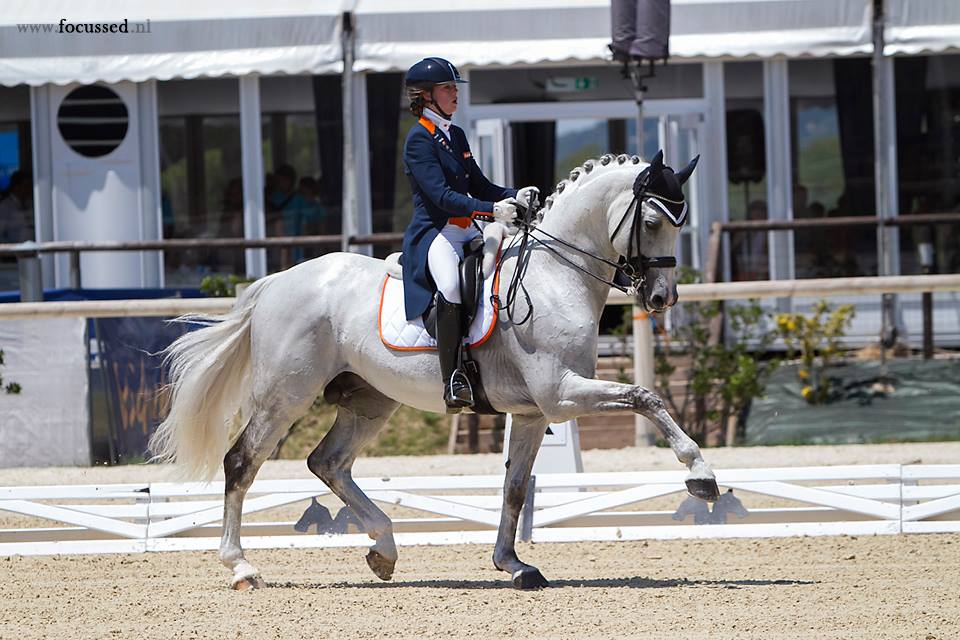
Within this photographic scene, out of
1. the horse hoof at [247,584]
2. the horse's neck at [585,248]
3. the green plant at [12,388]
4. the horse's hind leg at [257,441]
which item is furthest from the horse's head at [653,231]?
the green plant at [12,388]

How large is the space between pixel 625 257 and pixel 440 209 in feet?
2.84

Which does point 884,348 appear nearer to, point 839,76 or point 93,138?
point 839,76

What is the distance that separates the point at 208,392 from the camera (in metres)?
6.85

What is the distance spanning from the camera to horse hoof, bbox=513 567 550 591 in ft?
19.9

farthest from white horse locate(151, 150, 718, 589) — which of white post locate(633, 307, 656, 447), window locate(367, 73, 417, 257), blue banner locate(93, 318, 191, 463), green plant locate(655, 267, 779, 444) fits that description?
window locate(367, 73, 417, 257)

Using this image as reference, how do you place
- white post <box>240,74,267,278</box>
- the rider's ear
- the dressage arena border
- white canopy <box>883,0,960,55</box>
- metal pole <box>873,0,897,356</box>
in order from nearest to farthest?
the rider's ear → the dressage arena border → white canopy <box>883,0,960,55</box> → metal pole <box>873,0,897,356</box> → white post <box>240,74,267,278</box>

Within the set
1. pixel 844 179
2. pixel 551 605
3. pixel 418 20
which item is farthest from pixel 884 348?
pixel 551 605

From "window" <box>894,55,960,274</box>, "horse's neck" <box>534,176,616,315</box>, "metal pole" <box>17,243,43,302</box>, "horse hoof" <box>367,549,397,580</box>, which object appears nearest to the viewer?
"horse's neck" <box>534,176,616,315</box>

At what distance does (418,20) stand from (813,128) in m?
4.25

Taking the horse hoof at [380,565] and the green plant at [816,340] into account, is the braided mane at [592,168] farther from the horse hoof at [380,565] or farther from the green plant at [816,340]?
the green plant at [816,340]

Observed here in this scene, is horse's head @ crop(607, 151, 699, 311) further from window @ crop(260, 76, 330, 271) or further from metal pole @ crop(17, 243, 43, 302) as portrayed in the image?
window @ crop(260, 76, 330, 271)

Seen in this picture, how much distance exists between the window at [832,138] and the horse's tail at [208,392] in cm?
860

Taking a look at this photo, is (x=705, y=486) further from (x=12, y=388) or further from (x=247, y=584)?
(x=12, y=388)

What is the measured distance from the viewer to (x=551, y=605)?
221 inches
